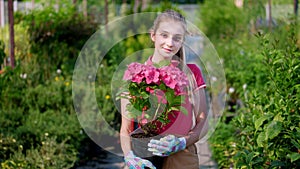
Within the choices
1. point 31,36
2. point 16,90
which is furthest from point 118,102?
point 31,36

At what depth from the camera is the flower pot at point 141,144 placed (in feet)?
8.89

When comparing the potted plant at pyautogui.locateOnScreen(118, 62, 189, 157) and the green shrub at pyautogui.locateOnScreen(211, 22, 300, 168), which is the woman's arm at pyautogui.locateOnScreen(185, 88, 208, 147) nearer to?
the potted plant at pyautogui.locateOnScreen(118, 62, 189, 157)

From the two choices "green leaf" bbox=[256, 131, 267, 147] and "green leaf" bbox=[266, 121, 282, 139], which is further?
"green leaf" bbox=[256, 131, 267, 147]

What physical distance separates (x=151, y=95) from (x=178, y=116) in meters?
0.18

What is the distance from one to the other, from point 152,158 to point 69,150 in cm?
250

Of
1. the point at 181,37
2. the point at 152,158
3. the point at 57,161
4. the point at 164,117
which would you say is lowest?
the point at 57,161

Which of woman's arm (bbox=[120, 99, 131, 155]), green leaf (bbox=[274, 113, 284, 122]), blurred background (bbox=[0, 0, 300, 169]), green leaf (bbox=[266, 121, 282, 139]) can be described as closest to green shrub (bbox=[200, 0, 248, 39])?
blurred background (bbox=[0, 0, 300, 169])

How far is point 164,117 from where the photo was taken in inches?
108

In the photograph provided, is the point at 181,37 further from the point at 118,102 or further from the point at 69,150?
the point at 69,150

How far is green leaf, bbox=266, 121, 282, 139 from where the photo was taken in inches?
145

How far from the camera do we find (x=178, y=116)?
9.23 ft

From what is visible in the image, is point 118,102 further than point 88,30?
No

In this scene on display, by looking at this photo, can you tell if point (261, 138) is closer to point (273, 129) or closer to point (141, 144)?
point (273, 129)

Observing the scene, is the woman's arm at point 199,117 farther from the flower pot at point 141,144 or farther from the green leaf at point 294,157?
the green leaf at point 294,157
